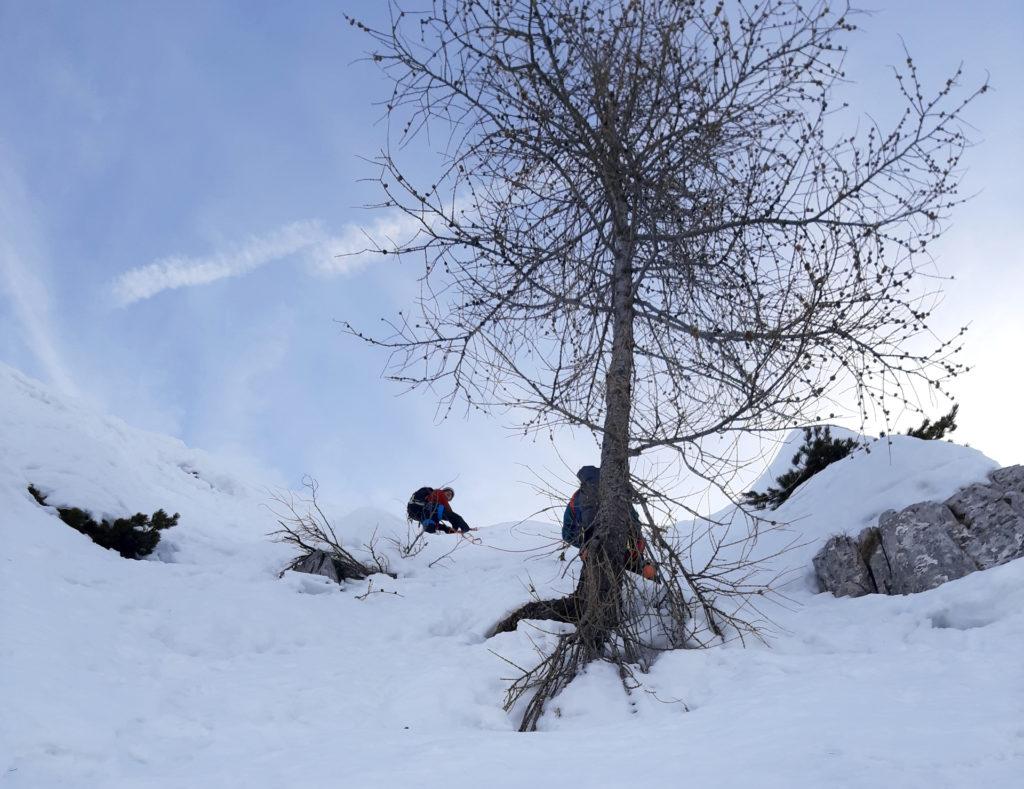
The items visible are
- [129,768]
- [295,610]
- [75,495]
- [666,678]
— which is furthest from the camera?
[75,495]

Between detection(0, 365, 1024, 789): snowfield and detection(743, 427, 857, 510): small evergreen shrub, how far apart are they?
1120 mm

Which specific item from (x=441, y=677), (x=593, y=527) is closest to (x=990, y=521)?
(x=593, y=527)

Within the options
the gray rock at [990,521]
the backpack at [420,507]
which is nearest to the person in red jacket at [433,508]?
the backpack at [420,507]

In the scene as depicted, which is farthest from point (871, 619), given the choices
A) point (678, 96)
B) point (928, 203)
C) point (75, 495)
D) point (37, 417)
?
point (37, 417)

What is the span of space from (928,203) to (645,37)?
266 cm

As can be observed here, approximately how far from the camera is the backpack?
10766 millimetres

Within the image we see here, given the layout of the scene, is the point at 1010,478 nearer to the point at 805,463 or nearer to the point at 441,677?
the point at 805,463

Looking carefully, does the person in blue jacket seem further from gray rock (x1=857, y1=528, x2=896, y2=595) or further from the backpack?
the backpack

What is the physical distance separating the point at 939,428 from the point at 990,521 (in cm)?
336

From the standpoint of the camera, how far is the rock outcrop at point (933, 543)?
5.79m

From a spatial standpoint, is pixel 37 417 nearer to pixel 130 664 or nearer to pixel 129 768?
pixel 130 664

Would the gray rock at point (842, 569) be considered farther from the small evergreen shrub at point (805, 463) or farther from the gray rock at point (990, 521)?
the small evergreen shrub at point (805, 463)

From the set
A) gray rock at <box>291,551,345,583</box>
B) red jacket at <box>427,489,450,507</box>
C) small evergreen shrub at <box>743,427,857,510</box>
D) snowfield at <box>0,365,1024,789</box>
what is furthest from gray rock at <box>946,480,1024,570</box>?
red jacket at <box>427,489,450,507</box>

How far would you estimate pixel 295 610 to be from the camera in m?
6.97
